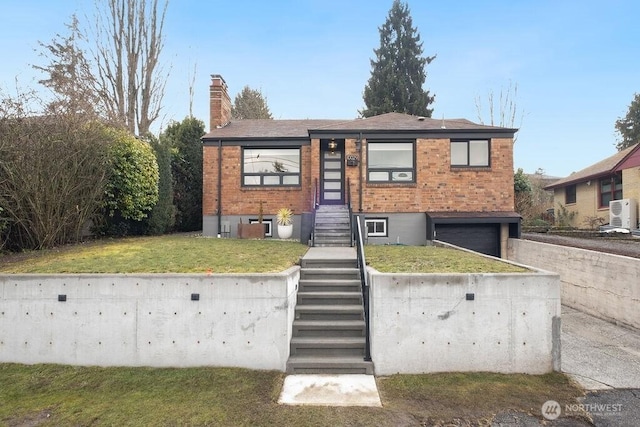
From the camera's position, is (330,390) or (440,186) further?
(440,186)

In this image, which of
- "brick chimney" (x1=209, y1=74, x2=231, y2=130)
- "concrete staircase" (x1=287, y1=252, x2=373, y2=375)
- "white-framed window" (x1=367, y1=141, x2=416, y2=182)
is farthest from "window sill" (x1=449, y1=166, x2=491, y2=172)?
"brick chimney" (x1=209, y1=74, x2=231, y2=130)

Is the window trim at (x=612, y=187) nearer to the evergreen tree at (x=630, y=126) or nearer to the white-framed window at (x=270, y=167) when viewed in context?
the white-framed window at (x=270, y=167)

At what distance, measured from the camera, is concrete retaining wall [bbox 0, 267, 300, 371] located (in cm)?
482

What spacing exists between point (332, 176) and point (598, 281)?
852 cm

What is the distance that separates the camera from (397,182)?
39.6 feet

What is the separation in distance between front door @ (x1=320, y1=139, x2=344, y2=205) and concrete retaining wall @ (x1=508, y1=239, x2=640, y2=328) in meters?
6.86

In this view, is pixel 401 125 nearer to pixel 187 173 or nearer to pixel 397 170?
pixel 397 170

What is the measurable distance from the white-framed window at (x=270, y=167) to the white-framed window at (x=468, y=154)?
224 inches

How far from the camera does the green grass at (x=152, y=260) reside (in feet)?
18.5

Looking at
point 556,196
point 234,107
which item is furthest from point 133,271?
point 234,107

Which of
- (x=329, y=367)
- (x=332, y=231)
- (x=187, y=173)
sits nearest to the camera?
(x=329, y=367)

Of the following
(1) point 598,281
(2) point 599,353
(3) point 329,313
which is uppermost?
(1) point 598,281

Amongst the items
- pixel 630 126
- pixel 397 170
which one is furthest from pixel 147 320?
pixel 630 126

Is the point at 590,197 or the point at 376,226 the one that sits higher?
the point at 590,197
